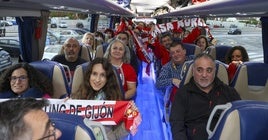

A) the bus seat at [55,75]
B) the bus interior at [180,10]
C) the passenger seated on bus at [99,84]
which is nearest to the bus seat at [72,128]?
the bus interior at [180,10]

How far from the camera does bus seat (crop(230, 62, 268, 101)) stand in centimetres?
464

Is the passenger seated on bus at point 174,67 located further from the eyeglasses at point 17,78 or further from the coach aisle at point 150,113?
the eyeglasses at point 17,78

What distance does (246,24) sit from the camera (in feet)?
27.3

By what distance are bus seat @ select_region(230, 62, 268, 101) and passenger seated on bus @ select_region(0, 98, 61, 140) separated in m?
3.26

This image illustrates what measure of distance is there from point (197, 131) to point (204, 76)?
21.6 inches

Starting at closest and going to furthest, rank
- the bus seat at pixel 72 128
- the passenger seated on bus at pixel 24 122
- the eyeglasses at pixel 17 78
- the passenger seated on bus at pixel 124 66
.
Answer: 1. the passenger seated on bus at pixel 24 122
2. the bus seat at pixel 72 128
3. the eyeglasses at pixel 17 78
4. the passenger seated on bus at pixel 124 66

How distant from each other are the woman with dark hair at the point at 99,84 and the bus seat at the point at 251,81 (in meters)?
1.64

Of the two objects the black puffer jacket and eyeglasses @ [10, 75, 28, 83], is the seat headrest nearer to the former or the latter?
the black puffer jacket

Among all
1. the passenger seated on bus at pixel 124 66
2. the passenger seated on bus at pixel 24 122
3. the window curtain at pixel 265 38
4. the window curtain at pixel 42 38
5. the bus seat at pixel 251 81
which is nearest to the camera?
the passenger seated on bus at pixel 24 122

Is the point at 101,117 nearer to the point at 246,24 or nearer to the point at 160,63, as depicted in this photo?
the point at 160,63

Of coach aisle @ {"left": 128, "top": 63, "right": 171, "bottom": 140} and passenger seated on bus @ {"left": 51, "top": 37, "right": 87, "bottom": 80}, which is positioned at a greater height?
passenger seated on bus @ {"left": 51, "top": 37, "right": 87, "bottom": 80}

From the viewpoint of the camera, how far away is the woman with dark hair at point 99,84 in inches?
148

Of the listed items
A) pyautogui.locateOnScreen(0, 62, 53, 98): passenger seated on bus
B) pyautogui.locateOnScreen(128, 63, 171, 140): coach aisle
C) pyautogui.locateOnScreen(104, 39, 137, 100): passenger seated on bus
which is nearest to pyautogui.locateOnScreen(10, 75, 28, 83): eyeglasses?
pyautogui.locateOnScreen(0, 62, 53, 98): passenger seated on bus

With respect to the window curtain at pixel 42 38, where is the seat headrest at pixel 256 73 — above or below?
below
